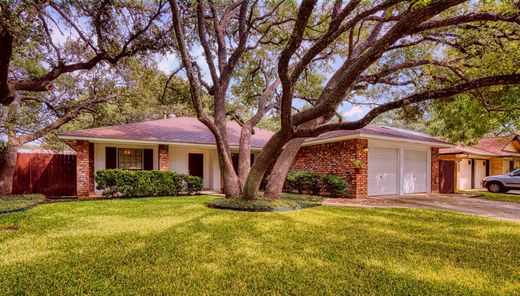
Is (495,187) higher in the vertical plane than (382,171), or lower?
lower

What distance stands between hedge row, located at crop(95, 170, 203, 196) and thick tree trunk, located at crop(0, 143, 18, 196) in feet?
12.8

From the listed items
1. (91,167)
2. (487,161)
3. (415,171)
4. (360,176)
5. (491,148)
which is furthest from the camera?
(491,148)

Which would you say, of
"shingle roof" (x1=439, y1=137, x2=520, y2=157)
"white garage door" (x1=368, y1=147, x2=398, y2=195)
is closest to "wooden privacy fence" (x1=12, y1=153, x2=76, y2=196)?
"white garage door" (x1=368, y1=147, x2=398, y2=195)

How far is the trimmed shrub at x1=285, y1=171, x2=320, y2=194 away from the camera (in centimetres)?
1217

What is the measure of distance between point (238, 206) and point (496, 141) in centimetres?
2476

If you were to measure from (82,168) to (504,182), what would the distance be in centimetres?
2245

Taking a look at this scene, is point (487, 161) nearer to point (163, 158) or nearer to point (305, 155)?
point (305, 155)

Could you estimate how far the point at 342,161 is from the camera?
11812mm

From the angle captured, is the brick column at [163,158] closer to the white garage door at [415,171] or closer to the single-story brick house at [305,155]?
the single-story brick house at [305,155]

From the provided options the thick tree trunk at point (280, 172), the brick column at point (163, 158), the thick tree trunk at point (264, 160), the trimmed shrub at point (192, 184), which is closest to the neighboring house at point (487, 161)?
the thick tree trunk at point (280, 172)

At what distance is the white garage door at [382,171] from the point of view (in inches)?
462

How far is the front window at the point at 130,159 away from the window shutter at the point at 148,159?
173 millimetres

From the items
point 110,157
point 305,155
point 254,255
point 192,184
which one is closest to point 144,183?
point 192,184

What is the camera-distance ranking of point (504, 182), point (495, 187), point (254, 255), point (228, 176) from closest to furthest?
1. point (254, 255)
2. point (228, 176)
3. point (504, 182)
4. point (495, 187)
